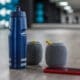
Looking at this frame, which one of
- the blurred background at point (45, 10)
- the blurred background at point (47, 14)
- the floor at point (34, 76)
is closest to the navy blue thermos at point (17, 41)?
the floor at point (34, 76)

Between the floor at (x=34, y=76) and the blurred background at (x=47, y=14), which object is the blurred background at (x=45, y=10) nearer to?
the blurred background at (x=47, y=14)

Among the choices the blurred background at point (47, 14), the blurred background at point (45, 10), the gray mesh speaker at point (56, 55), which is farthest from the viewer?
the blurred background at point (45, 10)

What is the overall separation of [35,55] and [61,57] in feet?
1.11

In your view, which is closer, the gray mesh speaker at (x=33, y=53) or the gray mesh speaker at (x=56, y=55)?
the gray mesh speaker at (x=56, y=55)

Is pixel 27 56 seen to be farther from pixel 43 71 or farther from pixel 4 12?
pixel 4 12

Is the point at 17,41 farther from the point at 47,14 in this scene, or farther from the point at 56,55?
the point at 47,14

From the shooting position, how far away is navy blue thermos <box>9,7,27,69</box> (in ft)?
8.41

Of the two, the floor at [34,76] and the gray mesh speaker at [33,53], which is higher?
the gray mesh speaker at [33,53]

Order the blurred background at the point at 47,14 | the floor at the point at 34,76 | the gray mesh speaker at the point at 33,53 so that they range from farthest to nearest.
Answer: the blurred background at the point at 47,14
the gray mesh speaker at the point at 33,53
the floor at the point at 34,76

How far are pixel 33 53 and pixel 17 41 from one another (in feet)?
0.90

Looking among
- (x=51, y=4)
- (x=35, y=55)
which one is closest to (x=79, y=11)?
Answer: (x=51, y=4)

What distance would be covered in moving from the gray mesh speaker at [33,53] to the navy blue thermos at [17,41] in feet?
0.59

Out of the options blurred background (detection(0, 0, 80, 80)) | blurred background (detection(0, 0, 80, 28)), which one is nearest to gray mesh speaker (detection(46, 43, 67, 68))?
blurred background (detection(0, 0, 80, 80))

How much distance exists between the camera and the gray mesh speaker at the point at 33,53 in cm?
279
